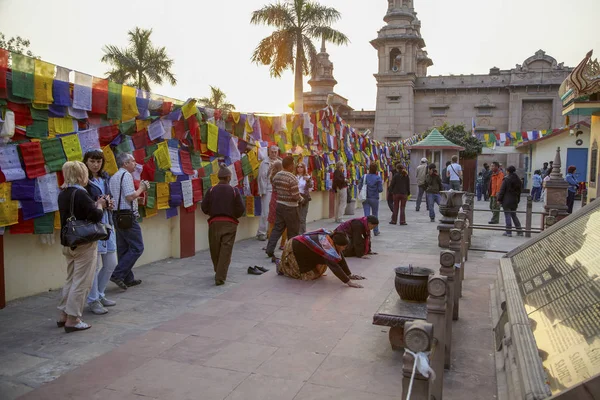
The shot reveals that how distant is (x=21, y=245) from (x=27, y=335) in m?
1.42

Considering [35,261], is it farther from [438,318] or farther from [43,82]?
[438,318]

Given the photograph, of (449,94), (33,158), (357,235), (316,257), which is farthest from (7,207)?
(449,94)

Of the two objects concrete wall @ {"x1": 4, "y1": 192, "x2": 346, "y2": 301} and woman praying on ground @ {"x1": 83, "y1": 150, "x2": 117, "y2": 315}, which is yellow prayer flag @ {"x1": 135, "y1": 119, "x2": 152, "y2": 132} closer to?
concrete wall @ {"x1": 4, "y1": 192, "x2": 346, "y2": 301}

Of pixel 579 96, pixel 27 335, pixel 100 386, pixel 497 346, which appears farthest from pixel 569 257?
pixel 579 96

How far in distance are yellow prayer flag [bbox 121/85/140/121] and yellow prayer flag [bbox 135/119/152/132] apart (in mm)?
135

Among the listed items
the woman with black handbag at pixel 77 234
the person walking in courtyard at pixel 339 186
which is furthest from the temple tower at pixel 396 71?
the woman with black handbag at pixel 77 234

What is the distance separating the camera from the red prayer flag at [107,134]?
6.38m

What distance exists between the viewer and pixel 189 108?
26.1 feet

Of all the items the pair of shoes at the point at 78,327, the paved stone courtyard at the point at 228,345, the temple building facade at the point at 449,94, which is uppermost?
the temple building facade at the point at 449,94

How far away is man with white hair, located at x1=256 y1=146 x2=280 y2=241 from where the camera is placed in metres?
9.97

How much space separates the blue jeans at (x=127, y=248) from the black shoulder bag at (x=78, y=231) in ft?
5.11

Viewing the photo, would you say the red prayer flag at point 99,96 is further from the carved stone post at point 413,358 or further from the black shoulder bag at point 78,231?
the carved stone post at point 413,358

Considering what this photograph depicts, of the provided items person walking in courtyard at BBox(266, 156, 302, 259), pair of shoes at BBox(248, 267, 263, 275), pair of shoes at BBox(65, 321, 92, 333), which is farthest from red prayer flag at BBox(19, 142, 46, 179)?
A: person walking in courtyard at BBox(266, 156, 302, 259)

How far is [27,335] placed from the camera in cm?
455
